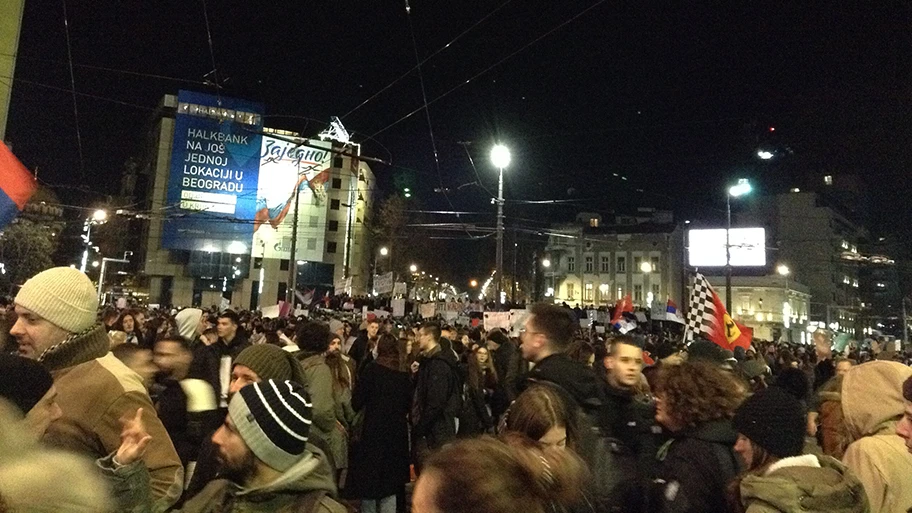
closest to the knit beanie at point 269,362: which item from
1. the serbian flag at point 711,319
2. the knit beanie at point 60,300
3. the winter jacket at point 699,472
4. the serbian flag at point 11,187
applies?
the knit beanie at point 60,300

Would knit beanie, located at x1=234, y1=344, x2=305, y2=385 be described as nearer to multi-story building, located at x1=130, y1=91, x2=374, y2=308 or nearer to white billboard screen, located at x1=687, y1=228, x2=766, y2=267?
white billboard screen, located at x1=687, y1=228, x2=766, y2=267

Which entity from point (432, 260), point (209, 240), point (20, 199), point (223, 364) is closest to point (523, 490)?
point (223, 364)

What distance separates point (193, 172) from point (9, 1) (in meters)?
48.7

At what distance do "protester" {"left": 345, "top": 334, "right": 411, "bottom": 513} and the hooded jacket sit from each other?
13.9 ft

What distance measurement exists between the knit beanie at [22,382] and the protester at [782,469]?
8.96ft

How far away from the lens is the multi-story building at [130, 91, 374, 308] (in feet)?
187

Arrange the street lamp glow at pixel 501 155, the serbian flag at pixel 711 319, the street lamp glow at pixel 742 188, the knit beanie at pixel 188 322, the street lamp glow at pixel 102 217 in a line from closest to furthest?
1. the knit beanie at pixel 188 322
2. the serbian flag at pixel 711 319
3. the street lamp glow at pixel 742 188
4. the street lamp glow at pixel 501 155
5. the street lamp glow at pixel 102 217

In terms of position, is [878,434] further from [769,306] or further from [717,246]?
[769,306]

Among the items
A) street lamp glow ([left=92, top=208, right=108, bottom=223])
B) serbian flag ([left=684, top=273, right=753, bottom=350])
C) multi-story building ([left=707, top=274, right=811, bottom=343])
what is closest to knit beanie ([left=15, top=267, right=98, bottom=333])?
serbian flag ([left=684, top=273, right=753, bottom=350])

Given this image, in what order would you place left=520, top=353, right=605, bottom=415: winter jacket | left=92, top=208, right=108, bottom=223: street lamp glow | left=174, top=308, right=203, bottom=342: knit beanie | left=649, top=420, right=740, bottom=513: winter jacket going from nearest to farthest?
1. left=649, top=420, right=740, bottom=513: winter jacket
2. left=520, top=353, right=605, bottom=415: winter jacket
3. left=174, top=308, right=203, bottom=342: knit beanie
4. left=92, top=208, right=108, bottom=223: street lamp glow

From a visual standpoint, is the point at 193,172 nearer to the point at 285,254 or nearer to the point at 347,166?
the point at 285,254

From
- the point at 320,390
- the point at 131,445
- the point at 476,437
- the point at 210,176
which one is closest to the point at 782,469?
the point at 476,437

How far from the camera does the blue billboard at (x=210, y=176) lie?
5678 cm

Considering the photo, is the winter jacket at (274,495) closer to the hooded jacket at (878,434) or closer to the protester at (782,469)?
the protester at (782,469)
